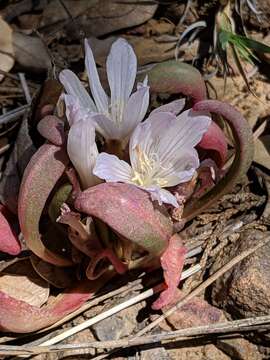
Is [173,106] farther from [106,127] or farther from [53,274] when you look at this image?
[53,274]

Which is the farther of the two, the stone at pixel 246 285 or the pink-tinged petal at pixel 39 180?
the stone at pixel 246 285

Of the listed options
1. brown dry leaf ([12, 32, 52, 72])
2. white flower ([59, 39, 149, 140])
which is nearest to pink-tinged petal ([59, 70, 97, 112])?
white flower ([59, 39, 149, 140])

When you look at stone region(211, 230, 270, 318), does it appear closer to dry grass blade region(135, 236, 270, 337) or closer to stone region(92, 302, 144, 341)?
dry grass blade region(135, 236, 270, 337)

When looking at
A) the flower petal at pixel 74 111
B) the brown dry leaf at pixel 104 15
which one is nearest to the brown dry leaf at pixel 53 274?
the flower petal at pixel 74 111

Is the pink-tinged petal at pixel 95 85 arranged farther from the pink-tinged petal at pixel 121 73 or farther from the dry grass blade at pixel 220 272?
the dry grass blade at pixel 220 272

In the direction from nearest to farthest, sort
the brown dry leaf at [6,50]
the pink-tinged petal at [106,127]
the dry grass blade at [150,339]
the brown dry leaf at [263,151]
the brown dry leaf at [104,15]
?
the pink-tinged petal at [106,127], the dry grass blade at [150,339], the brown dry leaf at [263,151], the brown dry leaf at [6,50], the brown dry leaf at [104,15]

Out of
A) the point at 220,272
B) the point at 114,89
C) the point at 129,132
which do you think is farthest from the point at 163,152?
the point at 220,272
